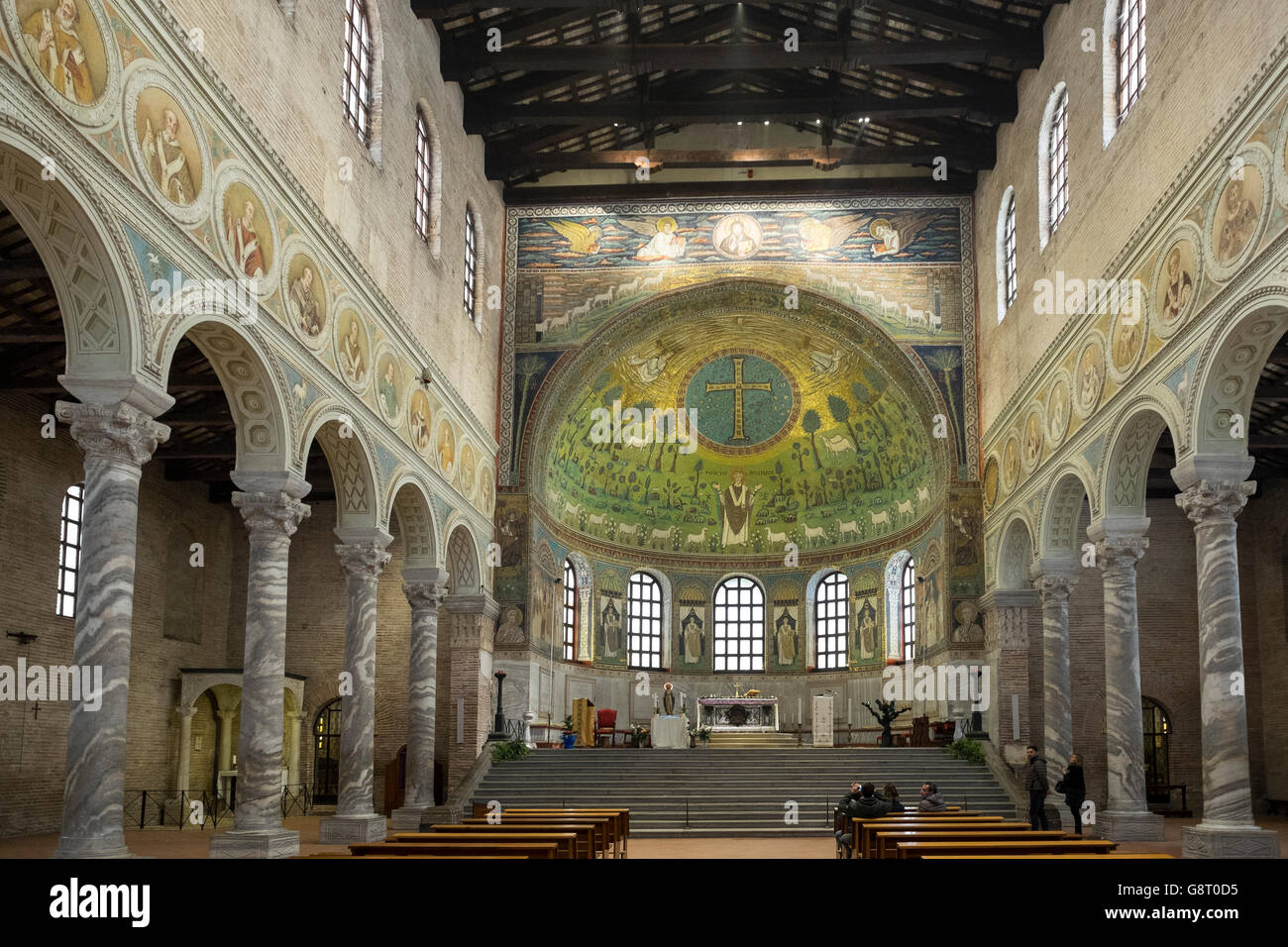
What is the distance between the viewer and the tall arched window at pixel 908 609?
36.6 m

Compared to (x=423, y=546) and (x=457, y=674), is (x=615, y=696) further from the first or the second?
(x=423, y=546)

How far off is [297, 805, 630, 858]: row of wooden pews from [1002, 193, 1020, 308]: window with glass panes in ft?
53.0

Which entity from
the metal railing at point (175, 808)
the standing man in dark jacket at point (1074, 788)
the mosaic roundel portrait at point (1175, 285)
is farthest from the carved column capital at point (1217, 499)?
the metal railing at point (175, 808)

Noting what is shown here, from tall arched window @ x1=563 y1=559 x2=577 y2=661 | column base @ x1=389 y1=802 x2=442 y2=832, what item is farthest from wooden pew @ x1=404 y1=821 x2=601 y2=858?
tall arched window @ x1=563 y1=559 x2=577 y2=661

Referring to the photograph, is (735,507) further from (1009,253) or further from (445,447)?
(445,447)

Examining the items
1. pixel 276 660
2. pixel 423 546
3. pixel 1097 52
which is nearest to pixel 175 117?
pixel 276 660

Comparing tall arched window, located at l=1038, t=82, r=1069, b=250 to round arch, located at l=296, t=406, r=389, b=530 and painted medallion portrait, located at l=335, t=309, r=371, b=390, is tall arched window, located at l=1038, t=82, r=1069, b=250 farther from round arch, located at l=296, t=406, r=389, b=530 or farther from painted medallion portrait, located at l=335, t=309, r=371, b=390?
round arch, located at l=296, t=406, r=389, b=530

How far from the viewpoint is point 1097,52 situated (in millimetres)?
21578

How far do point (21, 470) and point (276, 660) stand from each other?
8097 millimetres

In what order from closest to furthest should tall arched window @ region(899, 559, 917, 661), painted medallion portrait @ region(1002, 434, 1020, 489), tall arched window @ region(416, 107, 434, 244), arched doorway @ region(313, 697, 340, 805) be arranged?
tall arched window @ region(416, 107, 434, 244) → painted medallion portrait @ region(1002, 434, 1020, 489) → arched doorway @ region(313, 697, 340, 805) → tall arched window @ region(899, 559, 917, 661)

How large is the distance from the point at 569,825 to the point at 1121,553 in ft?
36.0

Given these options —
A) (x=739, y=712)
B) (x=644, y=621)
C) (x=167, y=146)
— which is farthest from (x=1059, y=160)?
(x=644, y=621)

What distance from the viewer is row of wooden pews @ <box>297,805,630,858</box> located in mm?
11070

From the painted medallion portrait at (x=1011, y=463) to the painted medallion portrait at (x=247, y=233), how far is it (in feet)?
56.0
